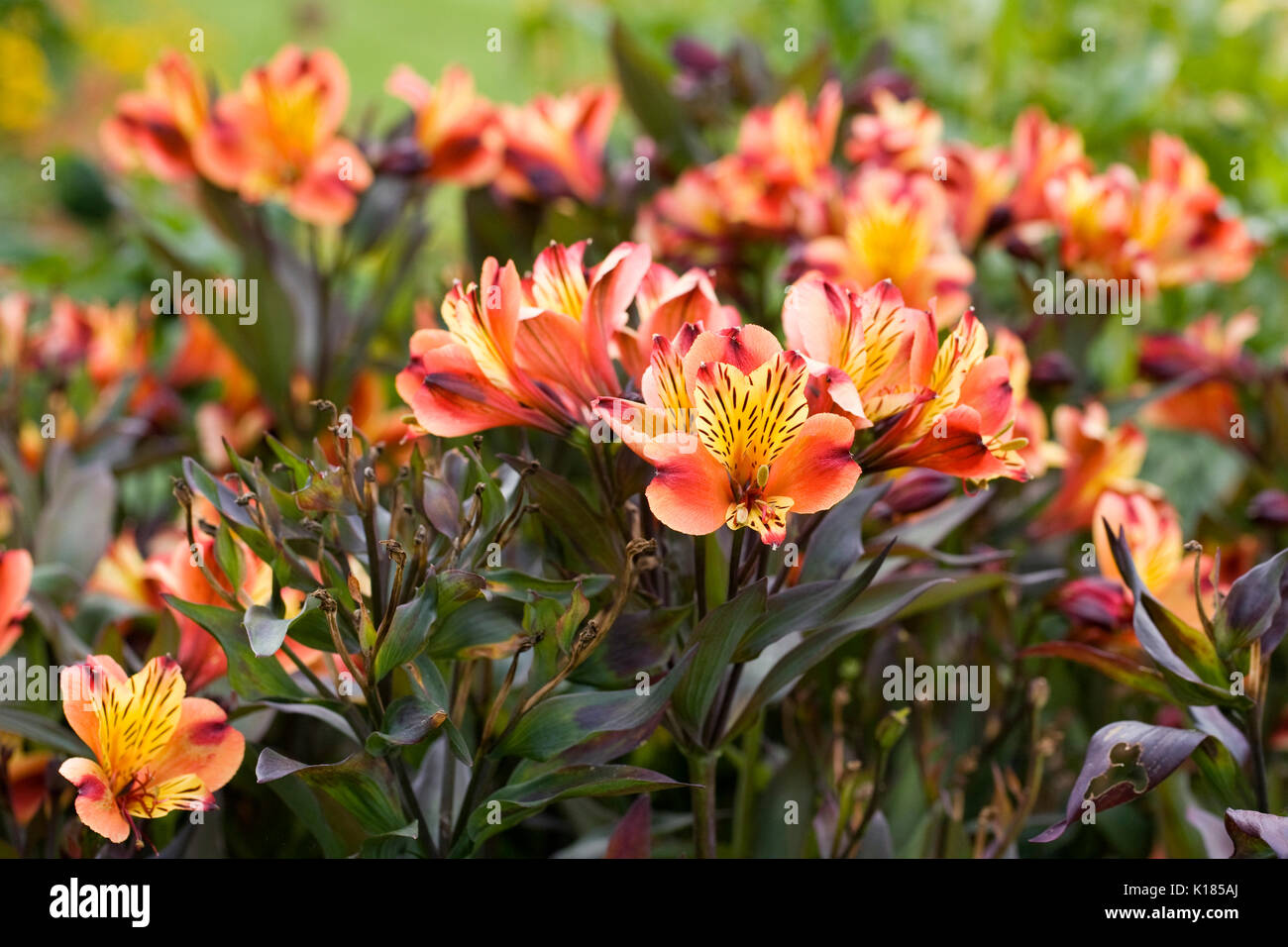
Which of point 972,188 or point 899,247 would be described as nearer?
point 899,247

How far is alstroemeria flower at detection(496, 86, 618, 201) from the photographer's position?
1.04 meters

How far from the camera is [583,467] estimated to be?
89 cm

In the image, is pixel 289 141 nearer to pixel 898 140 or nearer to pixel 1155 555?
pixel 898 140

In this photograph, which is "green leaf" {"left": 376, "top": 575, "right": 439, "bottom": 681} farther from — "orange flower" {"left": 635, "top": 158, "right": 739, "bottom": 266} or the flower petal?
"orange flower" {"left": 635, "top": 158, "right": 739, "bottom": 266}

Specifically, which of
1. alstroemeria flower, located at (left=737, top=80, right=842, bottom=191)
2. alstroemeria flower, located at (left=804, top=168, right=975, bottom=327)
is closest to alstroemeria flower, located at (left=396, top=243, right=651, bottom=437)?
alstroemeria flower, located at (left=804, top=168, right=975, bottom=327)

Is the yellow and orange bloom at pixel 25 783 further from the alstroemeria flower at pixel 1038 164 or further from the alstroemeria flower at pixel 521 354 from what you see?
the alstroemeria flower at pixel 1038 164

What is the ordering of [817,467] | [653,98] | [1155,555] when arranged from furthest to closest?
[653,98] < [1155,555] < [817,467]

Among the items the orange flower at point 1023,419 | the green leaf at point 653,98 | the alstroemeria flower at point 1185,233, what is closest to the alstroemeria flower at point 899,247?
the orange flower at point 1023,419

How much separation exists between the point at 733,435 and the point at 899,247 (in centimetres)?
45

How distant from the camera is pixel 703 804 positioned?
1.91ft

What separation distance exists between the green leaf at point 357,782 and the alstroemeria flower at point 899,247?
506 mm

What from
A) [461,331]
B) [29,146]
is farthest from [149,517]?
[29,146]

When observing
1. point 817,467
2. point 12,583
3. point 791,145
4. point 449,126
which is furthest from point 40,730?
point 791,145
